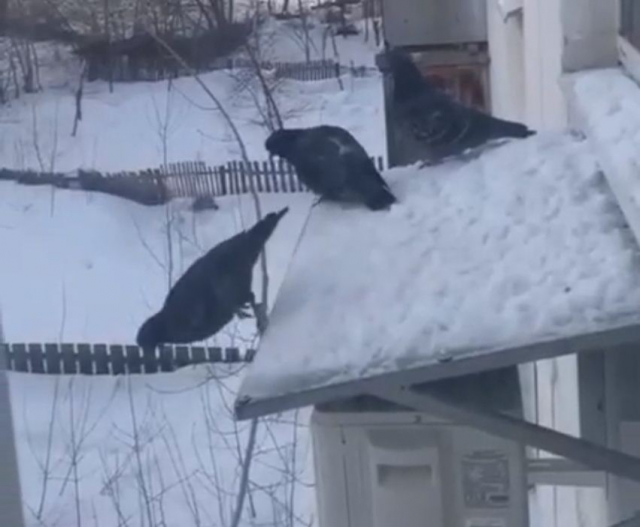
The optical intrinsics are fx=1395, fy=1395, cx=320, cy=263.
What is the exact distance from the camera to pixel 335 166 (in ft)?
5.53

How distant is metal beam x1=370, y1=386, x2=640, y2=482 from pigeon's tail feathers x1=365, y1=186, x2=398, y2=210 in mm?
418

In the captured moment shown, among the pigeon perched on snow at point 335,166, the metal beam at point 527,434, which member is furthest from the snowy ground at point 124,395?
the metal beam at point 527,434

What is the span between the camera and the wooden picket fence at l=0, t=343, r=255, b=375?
191 inches

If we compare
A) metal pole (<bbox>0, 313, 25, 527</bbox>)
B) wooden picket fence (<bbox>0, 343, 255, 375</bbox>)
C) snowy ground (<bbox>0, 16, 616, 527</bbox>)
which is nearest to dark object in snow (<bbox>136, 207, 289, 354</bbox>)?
metal pole (<bbox>0, 313, 25, 527</bbox>)

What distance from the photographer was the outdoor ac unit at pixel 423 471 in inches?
42.3

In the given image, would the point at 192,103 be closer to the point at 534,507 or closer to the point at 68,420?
the point at 68,420

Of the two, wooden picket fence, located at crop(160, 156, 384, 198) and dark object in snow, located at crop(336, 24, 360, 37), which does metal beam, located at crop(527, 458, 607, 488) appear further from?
dark object in snow, located at crop(336, 24, 360, 37)

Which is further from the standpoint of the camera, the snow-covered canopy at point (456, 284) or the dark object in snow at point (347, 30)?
the dark object in snow at point (347, 30)

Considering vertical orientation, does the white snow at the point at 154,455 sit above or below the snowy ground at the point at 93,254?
below

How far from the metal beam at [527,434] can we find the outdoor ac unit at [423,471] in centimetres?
9

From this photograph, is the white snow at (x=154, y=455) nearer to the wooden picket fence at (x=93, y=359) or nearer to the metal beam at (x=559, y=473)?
the wooden picket fence at (x=93, y=359)

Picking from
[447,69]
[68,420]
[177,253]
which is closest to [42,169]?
[177,253]

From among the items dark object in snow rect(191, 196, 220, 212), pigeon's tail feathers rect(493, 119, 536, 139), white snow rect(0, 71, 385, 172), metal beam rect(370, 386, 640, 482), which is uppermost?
pigeon's tail feathers rect(493, 119, 536, 139)

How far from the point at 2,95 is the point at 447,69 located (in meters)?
2.56
